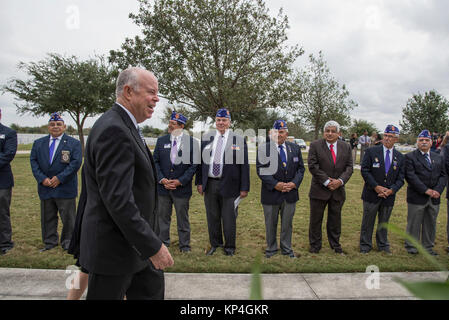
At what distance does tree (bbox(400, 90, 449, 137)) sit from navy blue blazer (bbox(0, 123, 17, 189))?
31.7 meters

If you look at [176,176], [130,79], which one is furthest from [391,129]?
[130,79]

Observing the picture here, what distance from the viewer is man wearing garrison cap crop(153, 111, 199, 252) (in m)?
5.46

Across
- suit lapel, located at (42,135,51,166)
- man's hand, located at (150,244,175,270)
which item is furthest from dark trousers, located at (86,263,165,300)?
suit lapel, located at (42,135,51,166)

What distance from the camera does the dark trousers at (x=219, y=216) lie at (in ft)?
17.3

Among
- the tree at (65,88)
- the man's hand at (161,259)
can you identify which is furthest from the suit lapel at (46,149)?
the tree at (65,88)

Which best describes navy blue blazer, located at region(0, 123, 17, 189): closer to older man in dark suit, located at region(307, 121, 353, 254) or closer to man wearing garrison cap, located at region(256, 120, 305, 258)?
man wearing garrison cap, located at region(256, 120, 305, 258)

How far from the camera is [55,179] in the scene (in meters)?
5.20

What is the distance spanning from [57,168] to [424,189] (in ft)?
20.3

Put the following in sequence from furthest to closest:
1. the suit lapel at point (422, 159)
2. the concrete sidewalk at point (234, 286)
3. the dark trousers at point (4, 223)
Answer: the suit lapel at point (422, 159), the dark trousers at point (4, 223), the concrete sidewalk at point (234, 286)

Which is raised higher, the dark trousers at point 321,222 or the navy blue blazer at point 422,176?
the navy blue blazer at point 422,176

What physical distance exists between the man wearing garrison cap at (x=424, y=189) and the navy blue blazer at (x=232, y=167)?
9.47 ft

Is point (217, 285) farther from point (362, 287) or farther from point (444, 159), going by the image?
point (444, 159)

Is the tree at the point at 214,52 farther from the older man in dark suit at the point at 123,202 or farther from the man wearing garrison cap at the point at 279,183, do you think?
the older man in dark suit at the point at 123,202

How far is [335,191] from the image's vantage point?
555cm
